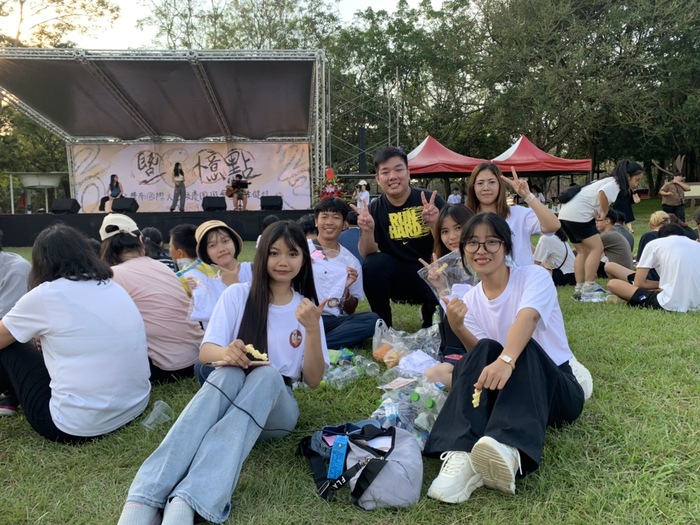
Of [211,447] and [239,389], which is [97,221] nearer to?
[239,389]

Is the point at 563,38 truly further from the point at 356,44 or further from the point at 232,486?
the point at 232,486

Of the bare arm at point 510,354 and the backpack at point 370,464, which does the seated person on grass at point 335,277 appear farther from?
the bare arm at point 510,354

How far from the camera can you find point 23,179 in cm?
1903

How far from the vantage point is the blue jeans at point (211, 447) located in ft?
5.71

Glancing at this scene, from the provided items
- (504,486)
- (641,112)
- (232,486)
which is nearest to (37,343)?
(232,486)

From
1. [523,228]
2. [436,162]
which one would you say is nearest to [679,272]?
[523,228]

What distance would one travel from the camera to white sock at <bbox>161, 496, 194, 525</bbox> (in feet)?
5.46

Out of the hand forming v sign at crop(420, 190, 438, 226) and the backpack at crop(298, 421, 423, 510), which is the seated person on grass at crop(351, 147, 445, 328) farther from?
the backpack at crop(298, 421, 423, 510)

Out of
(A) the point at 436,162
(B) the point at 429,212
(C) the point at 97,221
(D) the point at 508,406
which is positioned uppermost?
(A) the point at 436,162

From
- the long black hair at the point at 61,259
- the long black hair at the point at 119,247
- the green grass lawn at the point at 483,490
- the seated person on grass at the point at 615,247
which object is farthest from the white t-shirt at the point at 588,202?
the long black hair at the point at 61,259

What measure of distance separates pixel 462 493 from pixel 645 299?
3.95m

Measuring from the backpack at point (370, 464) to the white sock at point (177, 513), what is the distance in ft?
1.75

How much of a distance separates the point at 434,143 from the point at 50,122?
11.4 m

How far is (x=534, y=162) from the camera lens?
1386cm
